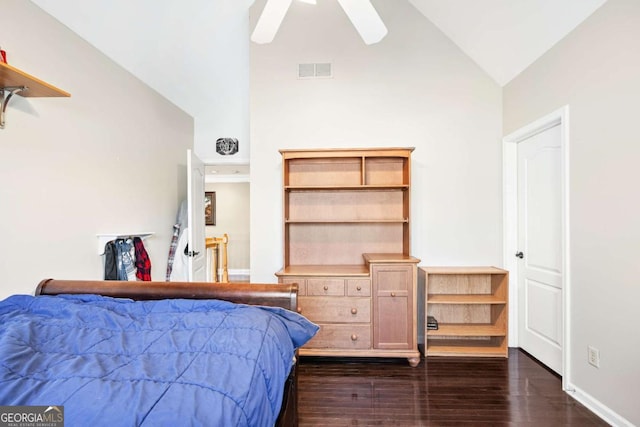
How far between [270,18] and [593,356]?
293 centimetres

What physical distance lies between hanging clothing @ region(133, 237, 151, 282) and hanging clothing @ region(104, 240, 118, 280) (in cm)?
27

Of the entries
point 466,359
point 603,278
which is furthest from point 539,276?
point 466,359

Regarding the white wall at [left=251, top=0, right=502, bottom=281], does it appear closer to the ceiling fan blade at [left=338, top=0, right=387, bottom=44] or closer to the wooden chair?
the ceiling fan blade at [left=338, top=0, right=387, bottom=44]

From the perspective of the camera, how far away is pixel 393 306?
8.98 ft

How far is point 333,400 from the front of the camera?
86.1 inches

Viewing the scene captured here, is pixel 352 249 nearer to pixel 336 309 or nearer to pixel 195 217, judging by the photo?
pixel 336 309

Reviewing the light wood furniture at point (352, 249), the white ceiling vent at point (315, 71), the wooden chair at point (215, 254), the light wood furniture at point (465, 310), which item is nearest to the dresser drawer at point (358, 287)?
the light wood furniture at point (352, 249)

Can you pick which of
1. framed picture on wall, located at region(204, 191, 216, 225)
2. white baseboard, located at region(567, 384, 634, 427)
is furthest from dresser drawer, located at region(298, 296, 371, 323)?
framed picture on wall, located at region(204, 191, 216, 225)

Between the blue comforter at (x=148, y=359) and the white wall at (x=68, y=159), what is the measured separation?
697 millimetres

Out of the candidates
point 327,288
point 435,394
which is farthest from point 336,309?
point 435,394

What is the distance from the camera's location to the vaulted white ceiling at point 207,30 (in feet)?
7.54

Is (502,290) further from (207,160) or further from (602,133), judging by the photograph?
(207,160)

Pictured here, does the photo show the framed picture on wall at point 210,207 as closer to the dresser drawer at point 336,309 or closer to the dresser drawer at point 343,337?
the dresser drawer at point 336,309

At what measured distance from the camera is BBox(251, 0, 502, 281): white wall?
319 cm
